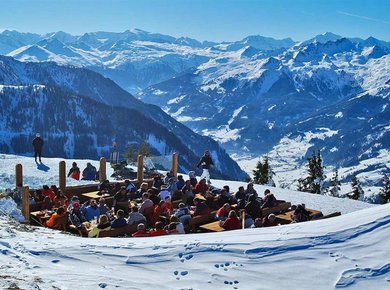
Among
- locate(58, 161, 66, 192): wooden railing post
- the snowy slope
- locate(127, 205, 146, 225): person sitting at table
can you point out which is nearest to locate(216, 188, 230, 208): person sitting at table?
locate(127, 205, 146, 225): person sitting at table

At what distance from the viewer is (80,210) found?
50.9 ft

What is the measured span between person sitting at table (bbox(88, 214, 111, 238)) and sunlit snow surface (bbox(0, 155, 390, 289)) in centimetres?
252

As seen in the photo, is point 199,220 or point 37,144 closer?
point 199,220

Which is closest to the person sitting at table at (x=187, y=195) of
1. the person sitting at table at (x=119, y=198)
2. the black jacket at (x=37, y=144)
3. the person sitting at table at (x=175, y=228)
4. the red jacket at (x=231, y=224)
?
the person sitting at table at (x=119, y=198)

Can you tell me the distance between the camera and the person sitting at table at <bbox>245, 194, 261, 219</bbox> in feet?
52.8

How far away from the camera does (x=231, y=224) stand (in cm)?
1445

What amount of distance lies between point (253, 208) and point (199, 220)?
5.84ft

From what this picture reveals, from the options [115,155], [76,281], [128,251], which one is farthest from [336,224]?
[115,155]

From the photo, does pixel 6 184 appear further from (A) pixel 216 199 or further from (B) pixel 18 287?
(B) pixel 18 287

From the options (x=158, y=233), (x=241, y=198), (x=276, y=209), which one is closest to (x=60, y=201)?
(x=158, y=233)

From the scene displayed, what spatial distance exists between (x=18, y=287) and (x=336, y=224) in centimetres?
646

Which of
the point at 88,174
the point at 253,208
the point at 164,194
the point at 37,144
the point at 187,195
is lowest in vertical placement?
the point at 253,208

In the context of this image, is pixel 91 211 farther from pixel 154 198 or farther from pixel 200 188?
pixel 200 188

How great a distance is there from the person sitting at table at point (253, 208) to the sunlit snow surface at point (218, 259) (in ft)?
15.7
